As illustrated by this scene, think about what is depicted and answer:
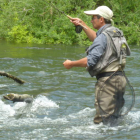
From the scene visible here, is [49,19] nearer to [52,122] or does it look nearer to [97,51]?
[52,122]

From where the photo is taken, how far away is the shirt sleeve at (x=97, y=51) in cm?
489

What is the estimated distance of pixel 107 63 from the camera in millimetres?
5004

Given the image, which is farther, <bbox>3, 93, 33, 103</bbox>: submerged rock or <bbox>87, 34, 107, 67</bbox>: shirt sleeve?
<bbox>3, 93, 33, 103</bbox>: submerged rock

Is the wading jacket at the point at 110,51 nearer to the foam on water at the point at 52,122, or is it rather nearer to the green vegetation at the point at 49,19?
the foam on water at the point at 52,122

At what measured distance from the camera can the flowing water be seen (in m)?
5.45

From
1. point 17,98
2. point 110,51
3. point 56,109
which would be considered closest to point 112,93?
point 110,51

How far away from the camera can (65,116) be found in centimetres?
659

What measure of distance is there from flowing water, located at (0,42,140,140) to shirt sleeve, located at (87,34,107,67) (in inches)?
42.2

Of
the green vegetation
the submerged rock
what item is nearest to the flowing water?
the submerged rock

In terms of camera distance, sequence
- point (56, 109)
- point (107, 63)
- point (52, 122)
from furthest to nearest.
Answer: point (56, 109), point (52, 122), point (107, 63)

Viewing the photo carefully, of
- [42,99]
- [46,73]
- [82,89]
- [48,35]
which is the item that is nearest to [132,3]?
[48,35]

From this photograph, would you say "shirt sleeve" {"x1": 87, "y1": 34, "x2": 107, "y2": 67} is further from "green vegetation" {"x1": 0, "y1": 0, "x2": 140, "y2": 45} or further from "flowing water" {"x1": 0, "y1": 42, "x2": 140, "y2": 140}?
"green vegetation" {"x1": 0, "y1": 0, "x2": 140, "y2": 45}

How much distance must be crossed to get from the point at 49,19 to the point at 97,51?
18.1m

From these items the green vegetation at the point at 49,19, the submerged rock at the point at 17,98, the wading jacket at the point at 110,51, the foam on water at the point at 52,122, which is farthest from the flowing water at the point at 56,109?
the green vegetation at the point at 49,19
